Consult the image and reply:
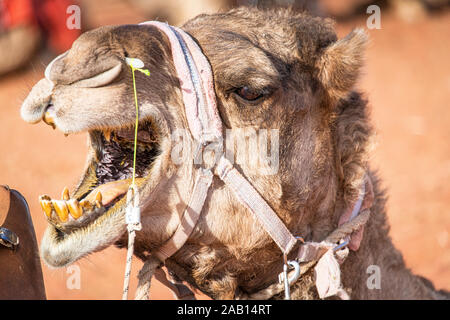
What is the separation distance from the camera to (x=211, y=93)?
266cm

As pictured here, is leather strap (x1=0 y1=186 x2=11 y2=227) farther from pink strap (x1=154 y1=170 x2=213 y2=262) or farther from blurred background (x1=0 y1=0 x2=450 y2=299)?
blurred background (x1=0 y1=0 x2=450 y2=299)

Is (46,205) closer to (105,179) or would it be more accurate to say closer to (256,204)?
(105,179)

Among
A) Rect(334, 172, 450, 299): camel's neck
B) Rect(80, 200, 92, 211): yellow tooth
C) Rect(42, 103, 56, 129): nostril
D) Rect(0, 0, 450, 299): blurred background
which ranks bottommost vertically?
Rect(0, 0, 450, 299): blurred background

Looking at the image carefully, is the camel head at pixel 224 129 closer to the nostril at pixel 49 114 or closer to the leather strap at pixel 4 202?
the nostril at pixel 49 114

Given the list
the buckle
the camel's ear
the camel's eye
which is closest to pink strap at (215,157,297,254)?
the camel's eye

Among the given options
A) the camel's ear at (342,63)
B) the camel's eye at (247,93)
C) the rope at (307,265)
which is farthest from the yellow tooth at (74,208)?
the camel's ear at (342,63)

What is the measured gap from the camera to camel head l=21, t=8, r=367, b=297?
2.41m

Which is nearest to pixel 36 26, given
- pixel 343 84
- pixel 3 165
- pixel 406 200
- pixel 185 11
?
pixel 185 11

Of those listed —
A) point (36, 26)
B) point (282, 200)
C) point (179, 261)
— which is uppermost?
point (282, 200)

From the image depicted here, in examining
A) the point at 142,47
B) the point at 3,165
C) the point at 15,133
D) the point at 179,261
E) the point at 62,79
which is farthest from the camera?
the point at 15,133

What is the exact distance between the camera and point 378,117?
10031 millimetres

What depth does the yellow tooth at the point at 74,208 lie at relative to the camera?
93.8 inches
